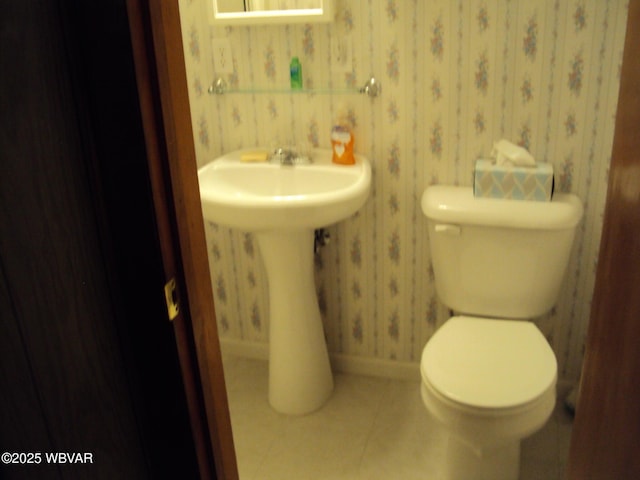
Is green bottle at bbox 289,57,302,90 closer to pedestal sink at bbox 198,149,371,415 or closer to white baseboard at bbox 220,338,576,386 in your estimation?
pedestal sink at bbox 198,149,371,415

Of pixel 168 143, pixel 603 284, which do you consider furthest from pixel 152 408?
pixel 603 284

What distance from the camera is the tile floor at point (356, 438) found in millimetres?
1837

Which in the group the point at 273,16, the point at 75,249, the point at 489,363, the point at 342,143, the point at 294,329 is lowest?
the point at 294,329

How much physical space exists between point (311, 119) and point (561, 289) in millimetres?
1019

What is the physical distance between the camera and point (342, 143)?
1.91m

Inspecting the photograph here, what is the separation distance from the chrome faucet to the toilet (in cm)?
43

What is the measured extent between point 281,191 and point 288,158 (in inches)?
4.5

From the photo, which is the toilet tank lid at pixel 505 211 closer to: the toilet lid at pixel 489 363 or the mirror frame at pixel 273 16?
the toilet lid at pixel 489 363

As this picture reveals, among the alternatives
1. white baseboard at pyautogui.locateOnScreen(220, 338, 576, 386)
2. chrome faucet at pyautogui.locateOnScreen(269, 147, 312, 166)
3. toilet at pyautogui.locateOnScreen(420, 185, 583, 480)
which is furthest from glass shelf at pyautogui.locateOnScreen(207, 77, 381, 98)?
white baseboard at pyautogui.locateOnScreen(220, 338, 576, 386)

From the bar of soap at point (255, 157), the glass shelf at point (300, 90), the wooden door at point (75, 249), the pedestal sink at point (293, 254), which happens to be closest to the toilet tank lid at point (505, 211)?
the pedestal sink at point (293, 254)

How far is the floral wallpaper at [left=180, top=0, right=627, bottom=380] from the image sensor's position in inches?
68.4

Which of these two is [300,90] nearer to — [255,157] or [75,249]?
[255,157]

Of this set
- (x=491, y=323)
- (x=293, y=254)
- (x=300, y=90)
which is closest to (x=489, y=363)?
(x=491, y=323)

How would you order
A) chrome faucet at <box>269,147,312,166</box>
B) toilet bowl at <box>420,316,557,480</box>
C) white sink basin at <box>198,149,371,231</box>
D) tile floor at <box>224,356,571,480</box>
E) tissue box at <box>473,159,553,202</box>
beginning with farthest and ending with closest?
1. chrome faucet at <box>269,147,312,166</box>
2. tile floor at <box>224,356,571,480</box>
3. tissue box at <box>473,159,553,202</box>
4. white sink basin at <box>198,149,371,231</box>
5. toilet bowl at <box>420,316,557,480</box>
